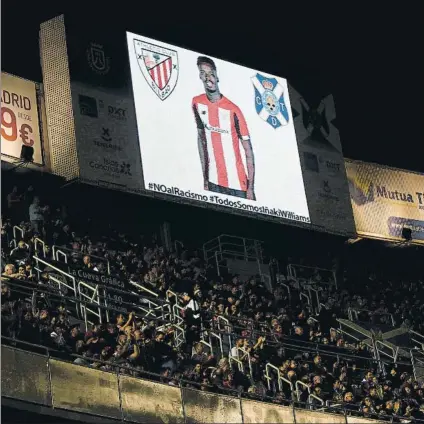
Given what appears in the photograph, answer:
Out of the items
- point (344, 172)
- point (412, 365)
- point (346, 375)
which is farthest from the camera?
point (344, 172)

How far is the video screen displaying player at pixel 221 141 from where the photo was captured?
27.2 metres

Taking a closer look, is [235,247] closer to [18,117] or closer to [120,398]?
[18,117]

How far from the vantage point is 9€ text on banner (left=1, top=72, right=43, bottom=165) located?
24531 millimetres

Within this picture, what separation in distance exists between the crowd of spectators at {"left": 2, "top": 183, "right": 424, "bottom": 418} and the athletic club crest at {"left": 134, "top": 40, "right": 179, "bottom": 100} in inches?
129

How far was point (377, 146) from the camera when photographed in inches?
1412

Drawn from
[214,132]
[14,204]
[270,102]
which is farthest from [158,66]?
[14,204]

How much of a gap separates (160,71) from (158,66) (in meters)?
0.11

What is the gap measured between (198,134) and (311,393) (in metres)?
6.70

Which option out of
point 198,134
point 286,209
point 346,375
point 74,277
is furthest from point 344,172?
point 74,277

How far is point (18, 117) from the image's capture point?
2495 centimetres

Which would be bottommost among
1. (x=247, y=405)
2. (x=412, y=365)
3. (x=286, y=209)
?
(x=247, y=405)

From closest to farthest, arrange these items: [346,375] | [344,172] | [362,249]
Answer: [346,375]
[344,172]
[362,249]

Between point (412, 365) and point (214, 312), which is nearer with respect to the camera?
point (214, 312)

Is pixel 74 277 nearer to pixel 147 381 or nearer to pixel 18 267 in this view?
pixel 18 267
